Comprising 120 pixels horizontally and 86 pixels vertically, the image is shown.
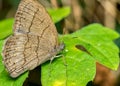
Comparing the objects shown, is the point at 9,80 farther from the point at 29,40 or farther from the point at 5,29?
the point at 5,29

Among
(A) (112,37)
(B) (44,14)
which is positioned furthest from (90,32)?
(B) (44,14)

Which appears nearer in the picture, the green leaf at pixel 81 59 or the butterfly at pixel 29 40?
the green leaf at pixel 81 59

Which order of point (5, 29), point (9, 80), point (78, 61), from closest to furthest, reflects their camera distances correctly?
1. point (9, 80)
2. point (78, 61)
3. point (5, 29)

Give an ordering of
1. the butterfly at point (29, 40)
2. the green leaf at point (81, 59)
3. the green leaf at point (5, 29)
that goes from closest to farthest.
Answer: the green leaf at point (81, 59) < the butterfly at point (29, 40) < the green leaf at point (5, 29)

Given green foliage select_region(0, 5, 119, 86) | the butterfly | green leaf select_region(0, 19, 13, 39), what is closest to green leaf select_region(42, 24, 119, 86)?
green foliage select_region(0, 5, 119, 86)

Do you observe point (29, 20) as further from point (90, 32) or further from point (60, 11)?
point (60, 11)

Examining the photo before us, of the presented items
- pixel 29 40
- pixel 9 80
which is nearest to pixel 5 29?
pixel 29 40

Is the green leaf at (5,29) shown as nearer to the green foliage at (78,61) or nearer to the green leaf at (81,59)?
the green foliage at (78,61)

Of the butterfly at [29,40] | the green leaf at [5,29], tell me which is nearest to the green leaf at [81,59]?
the butterfly at [29,40]
